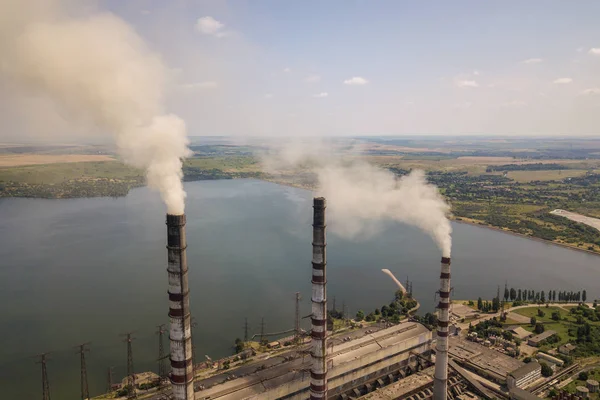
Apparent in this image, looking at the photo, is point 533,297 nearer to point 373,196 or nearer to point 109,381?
point 373,196

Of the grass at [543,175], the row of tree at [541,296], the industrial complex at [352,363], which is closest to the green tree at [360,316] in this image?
the industrial complex at [352,363]

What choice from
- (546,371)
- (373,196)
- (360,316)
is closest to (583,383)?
(546,371)

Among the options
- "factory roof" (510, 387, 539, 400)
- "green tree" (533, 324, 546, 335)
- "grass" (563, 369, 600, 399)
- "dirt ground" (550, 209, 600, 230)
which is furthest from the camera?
"dirt ground" (550, 209, 600, 230)

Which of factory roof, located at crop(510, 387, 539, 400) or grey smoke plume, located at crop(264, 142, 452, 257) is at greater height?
grey smoke plume, located at crop(264, 142, 452, 257)

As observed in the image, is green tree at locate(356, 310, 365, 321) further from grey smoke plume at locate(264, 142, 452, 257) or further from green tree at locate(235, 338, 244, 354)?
green tree at locate(235, 338, 244, 354)

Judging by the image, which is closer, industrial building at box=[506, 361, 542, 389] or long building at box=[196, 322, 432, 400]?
long building at box=[196, 322, 432, 400]

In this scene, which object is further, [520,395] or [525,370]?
[525,370]

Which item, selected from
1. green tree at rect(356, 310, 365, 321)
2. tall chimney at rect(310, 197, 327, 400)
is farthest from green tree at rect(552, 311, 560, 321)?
tall chimney at rect(310, 197, 327, 400)

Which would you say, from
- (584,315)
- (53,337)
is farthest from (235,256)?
(584,315)
